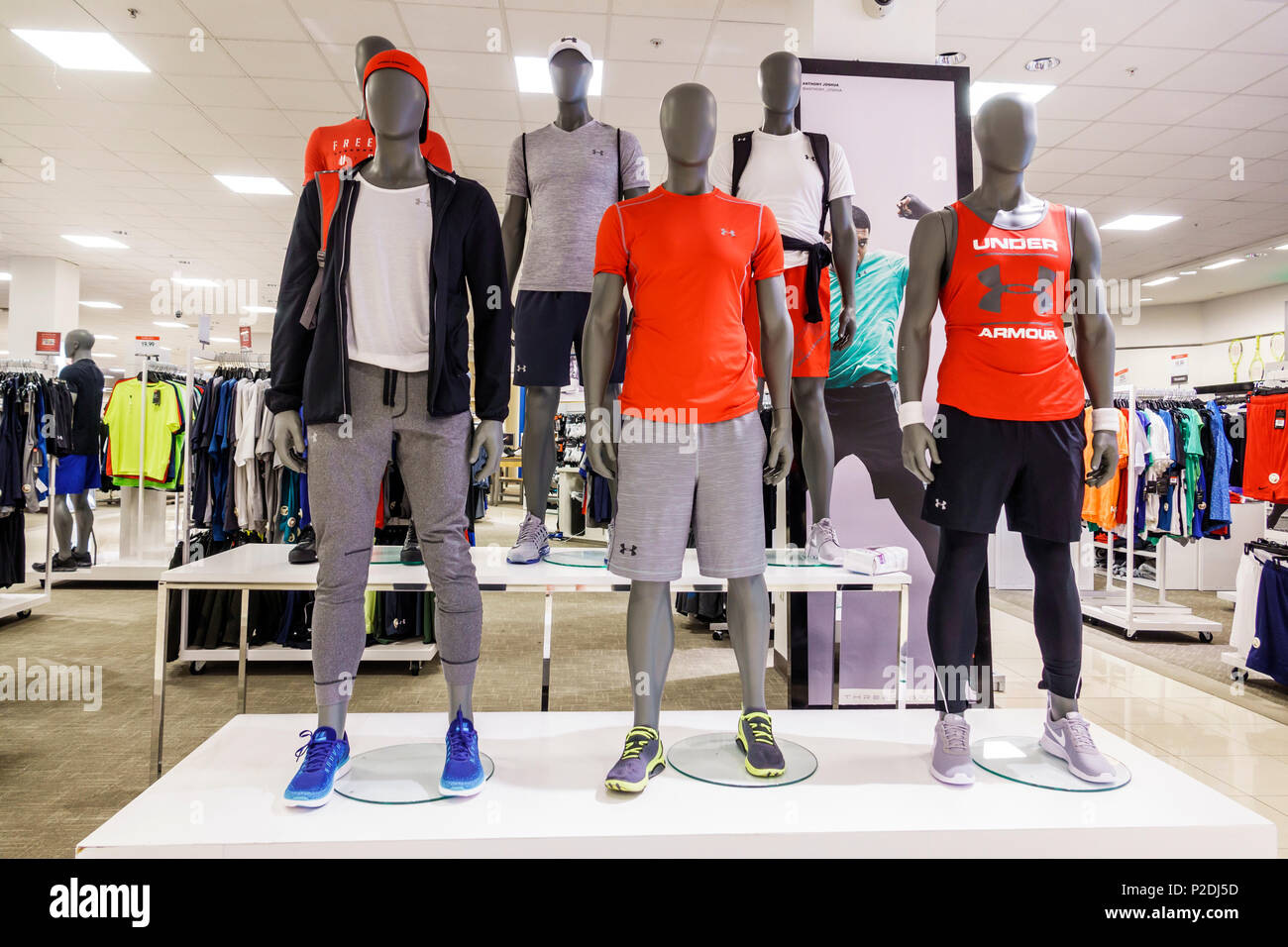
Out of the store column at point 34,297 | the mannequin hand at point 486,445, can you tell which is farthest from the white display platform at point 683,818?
the store column at point 34,297

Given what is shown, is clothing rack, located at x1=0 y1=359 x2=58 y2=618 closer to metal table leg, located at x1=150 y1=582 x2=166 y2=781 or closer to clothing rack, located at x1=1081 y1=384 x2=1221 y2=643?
metal table leg, located at x1=150 y1=582 x2=166 y2=781

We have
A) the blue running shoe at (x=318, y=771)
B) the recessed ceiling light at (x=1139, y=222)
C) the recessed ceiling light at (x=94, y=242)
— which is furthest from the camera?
the recessed ceiling light at (x=94, y=242)

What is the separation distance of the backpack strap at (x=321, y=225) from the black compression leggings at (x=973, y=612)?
1690mm

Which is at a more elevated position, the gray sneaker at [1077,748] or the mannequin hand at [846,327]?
the mannequin hand at [846,327]

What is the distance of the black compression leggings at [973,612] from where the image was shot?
1.92m

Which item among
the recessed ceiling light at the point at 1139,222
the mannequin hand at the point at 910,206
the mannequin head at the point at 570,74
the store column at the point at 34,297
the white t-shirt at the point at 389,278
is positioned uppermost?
the recessed ceiling light at the point at 1139,222

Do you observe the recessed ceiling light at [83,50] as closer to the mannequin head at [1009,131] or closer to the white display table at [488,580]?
the white display table at [488,580]

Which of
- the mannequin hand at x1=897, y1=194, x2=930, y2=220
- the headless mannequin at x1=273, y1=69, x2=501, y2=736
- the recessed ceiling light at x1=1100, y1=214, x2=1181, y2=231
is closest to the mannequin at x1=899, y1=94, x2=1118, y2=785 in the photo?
the headless mannequin at x1=273, y1=69, x2=501, y2=736

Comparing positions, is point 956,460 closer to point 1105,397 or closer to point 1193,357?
point 1105,397

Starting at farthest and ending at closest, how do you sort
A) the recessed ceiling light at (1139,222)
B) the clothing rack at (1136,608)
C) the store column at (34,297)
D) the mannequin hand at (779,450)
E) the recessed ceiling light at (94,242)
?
1. the store column at (34,297)
2. the recessed ceiling light at (94,242)
3. the recessed ceiling light at (1139,222)
4. the clothing rack at (1136,608)
5. the mannequin hand at (779,450)

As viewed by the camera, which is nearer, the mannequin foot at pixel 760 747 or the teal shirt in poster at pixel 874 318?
the mannequin foot at pixel 760 747

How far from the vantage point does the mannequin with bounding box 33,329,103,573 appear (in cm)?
565
